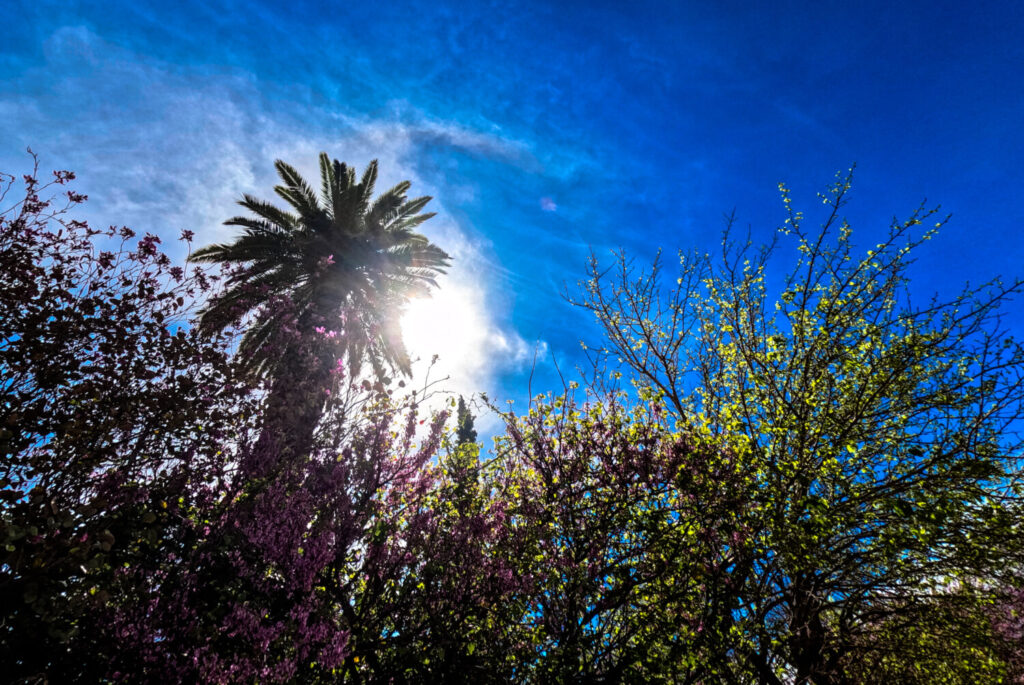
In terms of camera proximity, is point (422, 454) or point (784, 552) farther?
point (422, 454)

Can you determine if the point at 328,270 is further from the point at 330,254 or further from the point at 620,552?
the point at 620,552

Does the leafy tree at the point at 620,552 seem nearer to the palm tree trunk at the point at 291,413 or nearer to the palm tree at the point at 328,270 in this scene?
the palm tree trunk at the point at 291,413

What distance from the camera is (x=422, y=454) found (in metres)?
7.14

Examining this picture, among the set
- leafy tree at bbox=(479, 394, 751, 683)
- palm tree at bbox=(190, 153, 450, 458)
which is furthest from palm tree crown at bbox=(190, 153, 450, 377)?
leafy tree at bbox=(479, 394, 751, 683)

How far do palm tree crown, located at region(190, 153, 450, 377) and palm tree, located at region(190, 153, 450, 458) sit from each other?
1.2 inches

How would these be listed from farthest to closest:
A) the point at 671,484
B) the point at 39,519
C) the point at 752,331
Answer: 1. the point at 752,331
2. the point at 671,484
3. the point at 39,519

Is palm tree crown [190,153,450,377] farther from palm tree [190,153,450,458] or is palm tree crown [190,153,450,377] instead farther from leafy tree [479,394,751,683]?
leafy tree [479,394,751,683]

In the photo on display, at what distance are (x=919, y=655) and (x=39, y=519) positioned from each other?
11450mm

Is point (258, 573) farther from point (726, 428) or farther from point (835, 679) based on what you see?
point (835, 679)

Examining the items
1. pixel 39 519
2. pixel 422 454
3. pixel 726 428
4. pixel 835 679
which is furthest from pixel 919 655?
pixel 39 519

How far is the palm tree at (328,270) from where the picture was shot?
10930mm

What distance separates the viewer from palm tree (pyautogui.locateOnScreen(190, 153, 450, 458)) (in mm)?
10930

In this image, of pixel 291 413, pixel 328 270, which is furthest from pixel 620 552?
pixel 328 270

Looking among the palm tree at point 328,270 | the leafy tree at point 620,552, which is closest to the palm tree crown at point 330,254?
the palm tree at point 328,270
